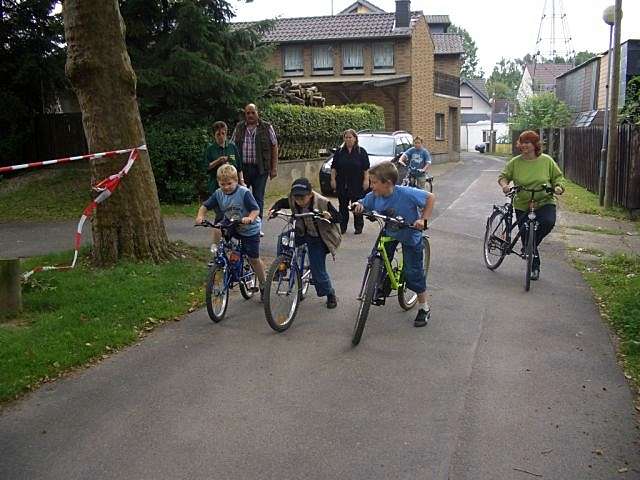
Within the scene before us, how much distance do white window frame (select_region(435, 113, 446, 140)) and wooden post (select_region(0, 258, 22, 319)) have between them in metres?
37.0

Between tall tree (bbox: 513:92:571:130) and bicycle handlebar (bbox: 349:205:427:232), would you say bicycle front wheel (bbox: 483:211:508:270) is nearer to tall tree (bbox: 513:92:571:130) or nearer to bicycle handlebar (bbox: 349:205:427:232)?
bicycle handlebar (bbox: 349:205:427:232)

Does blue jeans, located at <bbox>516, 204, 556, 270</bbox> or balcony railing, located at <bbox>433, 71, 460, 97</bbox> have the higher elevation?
balcony railing, located at <bbox>433, 71, 460, 97</bbox>

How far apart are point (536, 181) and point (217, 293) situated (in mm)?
4322

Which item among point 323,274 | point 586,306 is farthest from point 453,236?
point 323,274

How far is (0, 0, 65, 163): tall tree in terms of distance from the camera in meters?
17.2

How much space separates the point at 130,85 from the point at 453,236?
6.44 metres

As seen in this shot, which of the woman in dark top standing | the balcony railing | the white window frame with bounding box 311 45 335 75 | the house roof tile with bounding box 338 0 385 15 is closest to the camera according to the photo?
the woman in dark top standing

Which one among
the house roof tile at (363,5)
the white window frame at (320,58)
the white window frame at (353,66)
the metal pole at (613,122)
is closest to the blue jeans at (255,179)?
the metal pole at (613,122)

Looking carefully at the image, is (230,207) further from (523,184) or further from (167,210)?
(167,210)

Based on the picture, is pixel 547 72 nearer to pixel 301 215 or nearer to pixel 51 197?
pixel 51 197

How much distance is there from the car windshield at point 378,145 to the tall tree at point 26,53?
26.6 ft

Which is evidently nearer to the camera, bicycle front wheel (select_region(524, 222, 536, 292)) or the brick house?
bicycle front wheel (select_region(524, 222, 536, 292))

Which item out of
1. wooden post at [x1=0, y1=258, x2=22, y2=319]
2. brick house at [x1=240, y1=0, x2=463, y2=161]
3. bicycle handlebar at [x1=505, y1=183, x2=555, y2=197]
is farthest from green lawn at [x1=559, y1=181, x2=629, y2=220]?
brick house at [x1=240, y1=0, x2=463, y2=161]

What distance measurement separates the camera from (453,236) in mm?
13242
